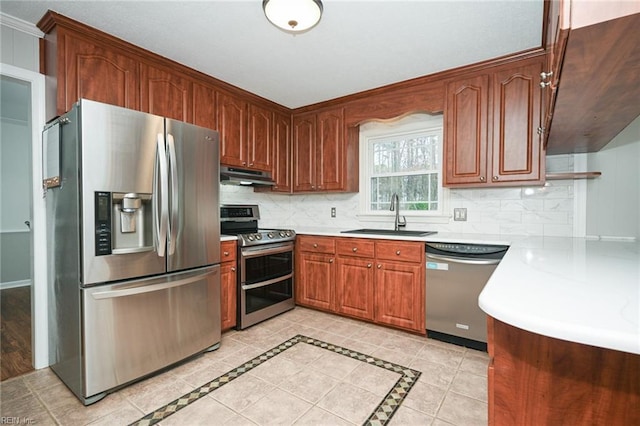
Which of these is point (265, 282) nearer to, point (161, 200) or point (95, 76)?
point (161, 200)

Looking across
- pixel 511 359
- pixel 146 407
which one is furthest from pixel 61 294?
pixel 511 359

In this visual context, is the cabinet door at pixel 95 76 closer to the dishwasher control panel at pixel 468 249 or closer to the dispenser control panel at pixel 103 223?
the dispenser control panel at pixel 103 223

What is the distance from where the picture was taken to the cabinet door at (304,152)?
3.83m

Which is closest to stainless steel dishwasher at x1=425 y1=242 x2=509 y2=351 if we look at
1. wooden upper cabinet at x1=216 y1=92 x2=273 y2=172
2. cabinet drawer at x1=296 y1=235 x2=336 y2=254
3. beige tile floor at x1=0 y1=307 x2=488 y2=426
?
beige tile floor at x1=0 y1=307 x2=488 y2=426

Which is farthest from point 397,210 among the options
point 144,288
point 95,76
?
point 95,76

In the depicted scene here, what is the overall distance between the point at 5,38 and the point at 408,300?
3.66 meters

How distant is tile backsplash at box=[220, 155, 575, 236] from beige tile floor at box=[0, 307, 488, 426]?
3.90ft

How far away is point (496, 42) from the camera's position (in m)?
2.34

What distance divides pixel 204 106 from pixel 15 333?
8.96 ft

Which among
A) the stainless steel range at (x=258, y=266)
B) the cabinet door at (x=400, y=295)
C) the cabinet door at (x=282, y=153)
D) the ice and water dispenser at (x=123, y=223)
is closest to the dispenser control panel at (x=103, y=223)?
Result: the ice and water dispenser at (x=123, y=223)

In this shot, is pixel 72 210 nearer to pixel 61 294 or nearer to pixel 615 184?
pixel 61 294

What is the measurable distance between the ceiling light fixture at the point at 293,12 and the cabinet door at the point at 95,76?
1.29 metres

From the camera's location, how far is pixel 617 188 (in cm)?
217

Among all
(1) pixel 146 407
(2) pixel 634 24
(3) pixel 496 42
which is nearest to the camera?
(2) pixel 634 24
